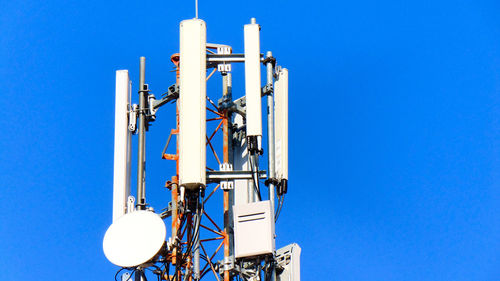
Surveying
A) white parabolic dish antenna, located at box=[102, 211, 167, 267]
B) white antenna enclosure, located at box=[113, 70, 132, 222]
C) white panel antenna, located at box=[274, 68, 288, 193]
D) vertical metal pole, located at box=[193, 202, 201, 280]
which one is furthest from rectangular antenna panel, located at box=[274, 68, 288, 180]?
white antenna enclosure, located at box=[113, 70, 132, 222]

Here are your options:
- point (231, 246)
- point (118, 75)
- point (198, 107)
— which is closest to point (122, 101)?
point (118, 75)

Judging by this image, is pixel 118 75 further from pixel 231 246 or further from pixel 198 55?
pixel 231 246

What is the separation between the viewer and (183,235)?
115ft

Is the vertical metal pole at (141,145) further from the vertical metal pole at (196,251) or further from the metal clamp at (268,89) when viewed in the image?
the metal clamp at (268,89)

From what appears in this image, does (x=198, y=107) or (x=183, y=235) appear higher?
(x=198, y=107)

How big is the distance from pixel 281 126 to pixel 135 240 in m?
5.44

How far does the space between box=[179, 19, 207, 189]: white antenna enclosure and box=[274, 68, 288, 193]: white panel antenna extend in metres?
2.50

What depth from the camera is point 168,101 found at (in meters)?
35.9

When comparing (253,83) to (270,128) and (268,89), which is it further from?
(270,128)

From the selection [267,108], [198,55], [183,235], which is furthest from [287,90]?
[183,235]

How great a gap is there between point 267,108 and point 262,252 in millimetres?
4557

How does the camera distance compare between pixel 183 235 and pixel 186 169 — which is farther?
pixel 183 235

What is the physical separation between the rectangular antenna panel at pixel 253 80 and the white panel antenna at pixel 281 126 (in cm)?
140

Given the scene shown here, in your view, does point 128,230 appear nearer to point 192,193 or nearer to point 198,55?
point 192,193
